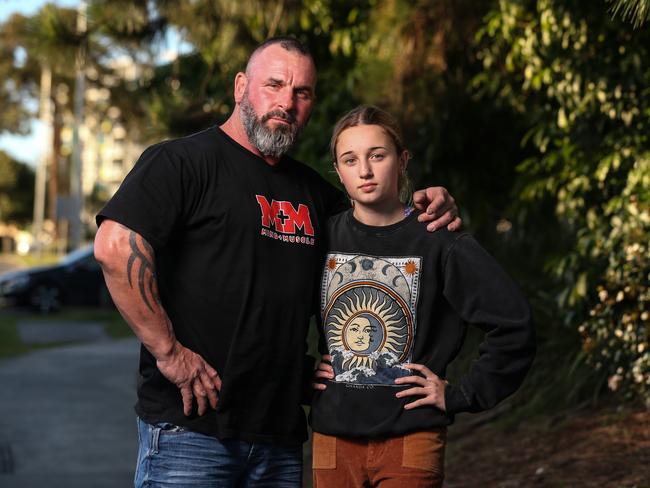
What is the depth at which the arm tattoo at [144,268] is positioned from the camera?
2877 millimetres

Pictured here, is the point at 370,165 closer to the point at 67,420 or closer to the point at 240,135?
the point at 240,135

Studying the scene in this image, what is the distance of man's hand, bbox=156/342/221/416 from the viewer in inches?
114

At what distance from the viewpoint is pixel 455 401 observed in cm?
295

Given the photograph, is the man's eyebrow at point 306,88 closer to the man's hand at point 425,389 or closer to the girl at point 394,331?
the girl at point 394,331

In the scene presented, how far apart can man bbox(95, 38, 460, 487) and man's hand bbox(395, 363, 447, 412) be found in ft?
1.07

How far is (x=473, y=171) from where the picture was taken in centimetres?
895

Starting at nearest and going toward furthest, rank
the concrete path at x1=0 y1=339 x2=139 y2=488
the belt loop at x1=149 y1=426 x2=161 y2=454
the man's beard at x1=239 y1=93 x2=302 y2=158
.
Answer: the belt loop at x1=149 y1=426 x2=161 y2=454, the man's beard at x1=239 y1=93 x2=302 y2=158, the concrete path at x1=0 y1=339 x2=139 y2=488

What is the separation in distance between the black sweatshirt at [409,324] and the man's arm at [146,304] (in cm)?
37

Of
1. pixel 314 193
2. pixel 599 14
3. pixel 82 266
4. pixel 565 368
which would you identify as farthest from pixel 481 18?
pixel 82 266

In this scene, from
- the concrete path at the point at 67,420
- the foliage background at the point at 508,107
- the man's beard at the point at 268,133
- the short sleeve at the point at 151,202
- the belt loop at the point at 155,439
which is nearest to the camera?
the short sleeve at the point at 151,202

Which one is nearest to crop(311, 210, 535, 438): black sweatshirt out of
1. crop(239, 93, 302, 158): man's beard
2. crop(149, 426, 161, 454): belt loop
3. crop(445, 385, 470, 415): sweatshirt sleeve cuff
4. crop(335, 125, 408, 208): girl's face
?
crop(445, 385, 470, 415): sweatshirt sleeve cuff

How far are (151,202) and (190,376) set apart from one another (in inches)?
18.5

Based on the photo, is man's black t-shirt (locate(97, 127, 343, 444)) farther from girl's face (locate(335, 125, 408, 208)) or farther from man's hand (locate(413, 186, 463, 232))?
man's hand (locate(413, 186, 463, 232))

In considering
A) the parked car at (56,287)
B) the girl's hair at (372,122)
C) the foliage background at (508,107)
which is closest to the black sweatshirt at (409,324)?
the girl's hair at (372,122)
